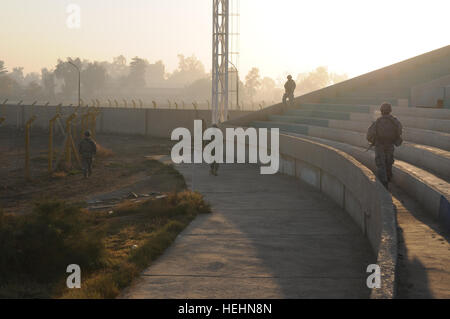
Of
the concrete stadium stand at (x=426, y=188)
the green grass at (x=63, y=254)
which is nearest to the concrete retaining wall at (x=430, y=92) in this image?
the concrete stadium stand at (x=426, y=188)

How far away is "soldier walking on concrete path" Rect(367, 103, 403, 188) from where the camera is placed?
10.7 m

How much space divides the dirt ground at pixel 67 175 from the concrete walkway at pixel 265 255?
18.8ft

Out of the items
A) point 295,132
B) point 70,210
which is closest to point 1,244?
point 70,210

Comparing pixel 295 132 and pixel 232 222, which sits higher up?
pixel 295 132

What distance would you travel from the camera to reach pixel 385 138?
→ 10766 mm

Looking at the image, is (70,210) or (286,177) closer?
(70,210)

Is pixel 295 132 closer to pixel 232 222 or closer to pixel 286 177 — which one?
pixel 286 177

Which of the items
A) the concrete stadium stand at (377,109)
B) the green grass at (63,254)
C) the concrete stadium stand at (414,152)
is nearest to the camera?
the green grass at (63,254)

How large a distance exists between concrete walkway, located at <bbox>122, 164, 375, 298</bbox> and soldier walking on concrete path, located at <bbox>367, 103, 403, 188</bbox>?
1.21 m

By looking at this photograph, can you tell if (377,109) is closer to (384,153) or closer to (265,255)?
(384,153)

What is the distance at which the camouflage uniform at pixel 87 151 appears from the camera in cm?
2105

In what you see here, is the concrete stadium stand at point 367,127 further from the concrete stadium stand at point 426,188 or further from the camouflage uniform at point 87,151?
the camouflage uniform at point 87,151

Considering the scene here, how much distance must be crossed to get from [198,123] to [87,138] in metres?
20.3
